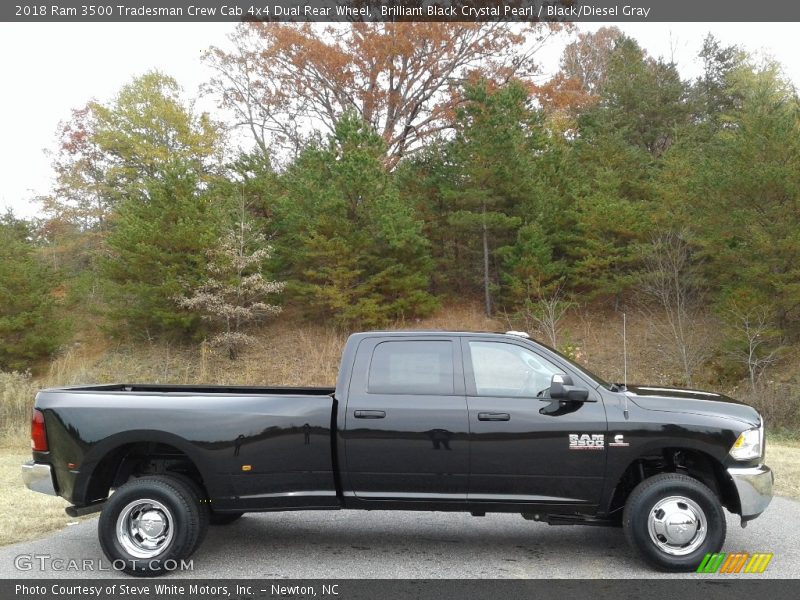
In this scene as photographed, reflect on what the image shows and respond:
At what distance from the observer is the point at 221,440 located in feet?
18.3

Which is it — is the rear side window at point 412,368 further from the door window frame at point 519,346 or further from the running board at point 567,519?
the running board at point 567,519

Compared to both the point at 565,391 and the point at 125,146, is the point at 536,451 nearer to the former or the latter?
the point at 565,391

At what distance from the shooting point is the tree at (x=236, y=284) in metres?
25.8

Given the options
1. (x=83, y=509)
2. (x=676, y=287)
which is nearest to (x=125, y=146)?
(x=676, y=287)

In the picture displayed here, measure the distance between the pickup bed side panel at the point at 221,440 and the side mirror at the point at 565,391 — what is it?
180 cm

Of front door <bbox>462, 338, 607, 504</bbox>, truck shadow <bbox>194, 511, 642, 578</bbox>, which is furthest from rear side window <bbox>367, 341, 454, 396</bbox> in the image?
truck shadow <bbox>194, 511, 642, 578</bbox>

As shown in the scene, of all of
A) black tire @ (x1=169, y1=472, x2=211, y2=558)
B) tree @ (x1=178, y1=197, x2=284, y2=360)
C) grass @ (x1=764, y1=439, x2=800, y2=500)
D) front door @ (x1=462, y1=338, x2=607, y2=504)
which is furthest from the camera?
tree @ (x1=178, y1=197, x2=284, y2=360)

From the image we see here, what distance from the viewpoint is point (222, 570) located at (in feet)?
18.2

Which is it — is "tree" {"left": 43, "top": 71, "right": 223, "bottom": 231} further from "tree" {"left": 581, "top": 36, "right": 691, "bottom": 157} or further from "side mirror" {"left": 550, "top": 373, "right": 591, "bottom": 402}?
"side mirror" {"left": 550, "top": 373, "right": 591, "bottom": 402}

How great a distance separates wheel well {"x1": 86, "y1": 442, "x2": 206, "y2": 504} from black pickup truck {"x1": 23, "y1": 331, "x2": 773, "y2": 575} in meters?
0.03

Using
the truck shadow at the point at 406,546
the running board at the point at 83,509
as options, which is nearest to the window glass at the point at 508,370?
the truck shadow at the point at 406,546

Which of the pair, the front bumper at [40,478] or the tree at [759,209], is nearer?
the front bumper at [40,478]

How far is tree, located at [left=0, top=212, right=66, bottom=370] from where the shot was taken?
2641 cm

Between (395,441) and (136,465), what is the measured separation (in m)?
2.32
